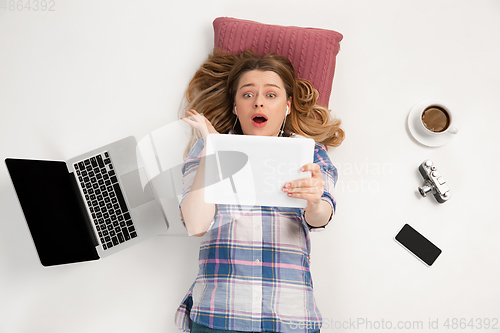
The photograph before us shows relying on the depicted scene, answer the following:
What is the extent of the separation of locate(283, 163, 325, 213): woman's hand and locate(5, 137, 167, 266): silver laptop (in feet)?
1.84

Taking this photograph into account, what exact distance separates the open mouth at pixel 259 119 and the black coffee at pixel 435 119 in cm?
70

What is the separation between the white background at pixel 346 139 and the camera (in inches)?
45.9

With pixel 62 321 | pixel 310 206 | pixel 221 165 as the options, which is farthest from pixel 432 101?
pixel 62 321

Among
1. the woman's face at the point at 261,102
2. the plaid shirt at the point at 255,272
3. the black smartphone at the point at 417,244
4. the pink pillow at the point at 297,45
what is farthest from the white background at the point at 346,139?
the woman's face at the point at 261,102

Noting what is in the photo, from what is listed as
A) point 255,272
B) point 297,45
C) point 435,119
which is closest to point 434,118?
point 435,119

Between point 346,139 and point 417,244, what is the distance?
0.50 m

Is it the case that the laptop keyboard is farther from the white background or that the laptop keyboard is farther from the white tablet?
the white tablet

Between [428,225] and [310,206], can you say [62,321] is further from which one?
[428,225]

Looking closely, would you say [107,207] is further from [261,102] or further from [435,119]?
[435,119]

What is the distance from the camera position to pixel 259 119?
3.33 feet

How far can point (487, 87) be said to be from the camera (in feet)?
4.23

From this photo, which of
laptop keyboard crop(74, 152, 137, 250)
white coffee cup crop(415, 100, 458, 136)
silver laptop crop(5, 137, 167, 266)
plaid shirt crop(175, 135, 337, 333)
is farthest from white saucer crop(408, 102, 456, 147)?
laptop keyboard crop(74, 152, 137, 250)

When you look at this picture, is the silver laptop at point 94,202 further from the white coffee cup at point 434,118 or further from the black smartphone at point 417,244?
the white coffee cup at point 434,118

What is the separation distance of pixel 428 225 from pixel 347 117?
1.76 ft
